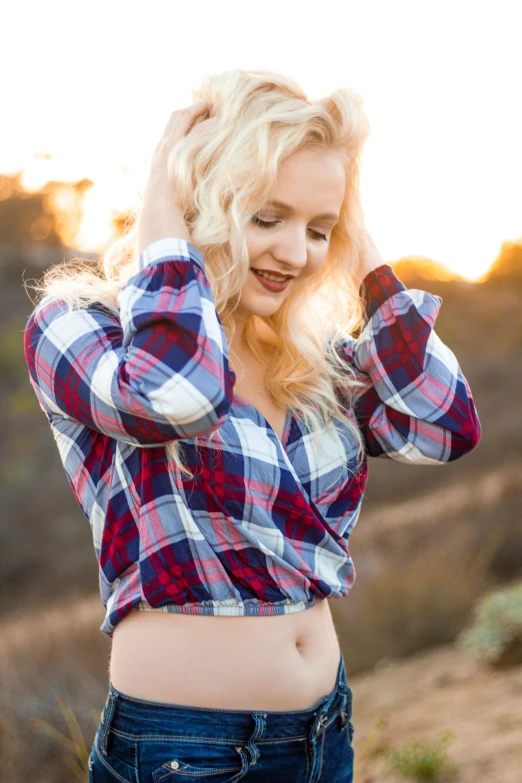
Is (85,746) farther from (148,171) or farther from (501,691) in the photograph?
(148,171)

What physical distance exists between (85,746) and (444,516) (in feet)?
17.3

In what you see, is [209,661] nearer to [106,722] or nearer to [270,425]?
[106,722]

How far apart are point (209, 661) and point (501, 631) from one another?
3.33 meters

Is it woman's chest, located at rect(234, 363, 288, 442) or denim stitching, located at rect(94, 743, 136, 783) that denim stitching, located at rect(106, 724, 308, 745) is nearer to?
denim stitching, located at rect(94, 743, 136, 783)

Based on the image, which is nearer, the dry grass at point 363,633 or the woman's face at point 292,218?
the woman's face at point 292,218

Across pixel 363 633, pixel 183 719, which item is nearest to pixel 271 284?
pixel 183 719

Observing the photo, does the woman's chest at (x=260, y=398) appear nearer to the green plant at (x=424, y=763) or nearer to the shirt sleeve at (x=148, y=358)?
the shirt sleeve at (x=148, y=358)

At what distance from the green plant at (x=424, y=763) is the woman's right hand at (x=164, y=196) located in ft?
8.81

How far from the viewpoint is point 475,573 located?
595 centimetres

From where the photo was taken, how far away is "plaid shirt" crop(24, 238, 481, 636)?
1544mm

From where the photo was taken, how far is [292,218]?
182cm

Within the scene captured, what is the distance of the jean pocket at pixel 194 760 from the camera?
1581 mm

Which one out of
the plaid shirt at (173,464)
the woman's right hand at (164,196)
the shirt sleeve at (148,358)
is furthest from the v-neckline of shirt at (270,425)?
the woman's right hand at (164,196)

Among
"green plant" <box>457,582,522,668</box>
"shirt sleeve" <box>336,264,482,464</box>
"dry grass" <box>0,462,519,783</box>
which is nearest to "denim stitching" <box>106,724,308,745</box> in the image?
"shirt sleeve" <box>336,264,482,464</box>
